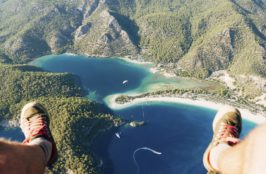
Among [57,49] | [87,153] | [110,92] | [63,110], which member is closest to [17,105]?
[63,110]

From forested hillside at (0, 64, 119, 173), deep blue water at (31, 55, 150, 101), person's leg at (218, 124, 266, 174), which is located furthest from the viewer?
deep blue water at (31, 55, 150, 101)

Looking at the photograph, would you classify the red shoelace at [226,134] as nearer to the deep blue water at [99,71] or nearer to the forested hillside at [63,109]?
the forested hillside at [63,109]

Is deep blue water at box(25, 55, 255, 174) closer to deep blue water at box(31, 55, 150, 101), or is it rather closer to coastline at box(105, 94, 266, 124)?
deep blue water at box(31, 55, 150, 101)

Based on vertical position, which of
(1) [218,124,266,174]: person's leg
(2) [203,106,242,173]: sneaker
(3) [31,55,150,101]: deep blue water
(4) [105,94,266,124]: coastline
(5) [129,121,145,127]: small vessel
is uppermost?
(1) [218,124,266,174]: person's leg

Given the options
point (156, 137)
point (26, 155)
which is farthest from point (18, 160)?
point (156, 137)

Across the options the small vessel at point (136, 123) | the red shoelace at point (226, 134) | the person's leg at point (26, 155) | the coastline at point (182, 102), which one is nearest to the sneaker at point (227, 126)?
the red shoelace at point (226, 134)

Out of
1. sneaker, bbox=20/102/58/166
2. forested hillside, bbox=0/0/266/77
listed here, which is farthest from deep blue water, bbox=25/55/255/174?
sneaker, bbox=20/102/58/166
